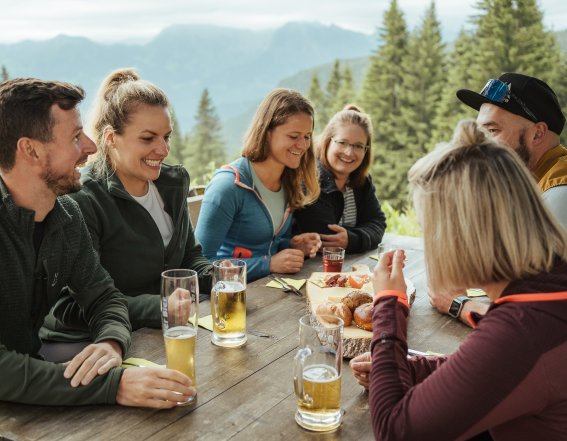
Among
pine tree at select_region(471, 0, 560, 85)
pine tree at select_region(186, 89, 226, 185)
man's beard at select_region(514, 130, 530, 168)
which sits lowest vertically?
pine tree at select_region(186, 89, 226, 185)

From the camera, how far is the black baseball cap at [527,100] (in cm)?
254

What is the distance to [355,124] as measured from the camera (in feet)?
11.1

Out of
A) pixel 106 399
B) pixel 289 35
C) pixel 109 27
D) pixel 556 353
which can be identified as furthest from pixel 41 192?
pixel 289 35

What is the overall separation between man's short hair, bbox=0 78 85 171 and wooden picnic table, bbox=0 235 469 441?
686 millimetres

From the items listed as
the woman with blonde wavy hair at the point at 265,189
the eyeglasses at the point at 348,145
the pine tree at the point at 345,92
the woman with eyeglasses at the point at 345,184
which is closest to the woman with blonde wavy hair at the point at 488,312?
the woman with blonde wavy hair at the point at 265,189

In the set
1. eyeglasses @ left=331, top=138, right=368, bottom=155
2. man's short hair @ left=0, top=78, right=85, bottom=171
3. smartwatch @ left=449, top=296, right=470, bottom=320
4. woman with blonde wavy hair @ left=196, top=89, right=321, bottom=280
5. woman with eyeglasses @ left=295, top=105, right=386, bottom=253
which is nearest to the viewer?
man's short hair @ left=0, top=78, right=85, bottom=171

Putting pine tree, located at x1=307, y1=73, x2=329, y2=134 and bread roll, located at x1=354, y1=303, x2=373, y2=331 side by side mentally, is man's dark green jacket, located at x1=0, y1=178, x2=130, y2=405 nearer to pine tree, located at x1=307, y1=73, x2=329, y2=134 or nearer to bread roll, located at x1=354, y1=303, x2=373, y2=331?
bread roll, located at x1=354, y1=303, x2=373, y2=331

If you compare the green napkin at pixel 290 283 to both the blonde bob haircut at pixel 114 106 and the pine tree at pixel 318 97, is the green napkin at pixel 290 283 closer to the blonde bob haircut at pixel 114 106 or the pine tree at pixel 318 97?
the blonde bob haircut at pixel 114 106

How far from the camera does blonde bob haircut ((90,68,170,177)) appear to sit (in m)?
2.30

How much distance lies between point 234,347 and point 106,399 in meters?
0.45

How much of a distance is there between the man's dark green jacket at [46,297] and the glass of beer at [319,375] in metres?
0.46

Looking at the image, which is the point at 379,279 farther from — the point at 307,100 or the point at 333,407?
the point at 307,100

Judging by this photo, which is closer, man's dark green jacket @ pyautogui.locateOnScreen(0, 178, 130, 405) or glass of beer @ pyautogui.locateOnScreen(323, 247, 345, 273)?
man's dark green jacket @ pyautogui.locateOnScreen(0, 178, 130, 405)

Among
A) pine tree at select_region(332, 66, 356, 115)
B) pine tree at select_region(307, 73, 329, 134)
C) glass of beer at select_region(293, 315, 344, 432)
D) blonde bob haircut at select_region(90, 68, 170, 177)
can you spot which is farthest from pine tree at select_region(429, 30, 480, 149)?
glass of beer at select_region(293, 315, 344, 432)
